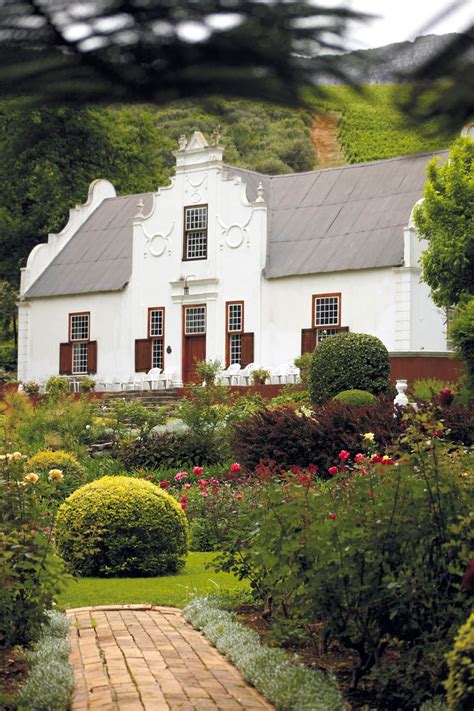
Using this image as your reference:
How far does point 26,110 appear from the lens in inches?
103

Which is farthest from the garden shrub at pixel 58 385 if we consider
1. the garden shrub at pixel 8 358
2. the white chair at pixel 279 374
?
the garden shrub at pixel 8 358

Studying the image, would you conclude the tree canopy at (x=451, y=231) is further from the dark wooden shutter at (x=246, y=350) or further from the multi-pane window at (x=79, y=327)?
the multi-pane window at (x=79, y=327)

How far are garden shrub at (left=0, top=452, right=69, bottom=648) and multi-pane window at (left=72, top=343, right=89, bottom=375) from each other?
28619 millimetres

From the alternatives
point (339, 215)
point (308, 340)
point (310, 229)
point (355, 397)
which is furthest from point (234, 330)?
point (355, 397)

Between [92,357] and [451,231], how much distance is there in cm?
1343

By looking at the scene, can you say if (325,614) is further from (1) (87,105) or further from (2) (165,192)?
(2) (165,192)

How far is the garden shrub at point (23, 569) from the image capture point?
7512 mm

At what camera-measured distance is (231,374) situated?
106 ft

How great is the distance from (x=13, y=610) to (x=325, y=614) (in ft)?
6.71

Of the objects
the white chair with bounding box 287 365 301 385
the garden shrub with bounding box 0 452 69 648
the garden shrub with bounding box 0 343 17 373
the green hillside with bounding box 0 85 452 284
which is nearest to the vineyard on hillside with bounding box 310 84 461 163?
the green hillside with bounding box 0 85 452 284

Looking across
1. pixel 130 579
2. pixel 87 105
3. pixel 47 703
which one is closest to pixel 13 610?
pixel 47 703

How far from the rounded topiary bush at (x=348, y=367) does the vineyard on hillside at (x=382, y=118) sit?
2204cm

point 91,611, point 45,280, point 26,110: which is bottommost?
point 91,611

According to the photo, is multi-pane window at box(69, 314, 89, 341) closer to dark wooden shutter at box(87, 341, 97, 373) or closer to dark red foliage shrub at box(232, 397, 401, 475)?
dark wooden shutter at box(87, 341, 97, 373)
